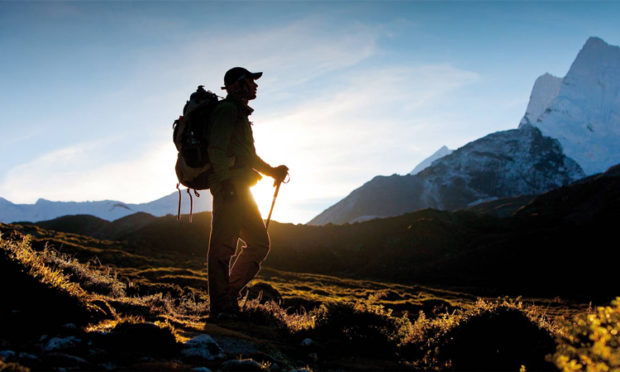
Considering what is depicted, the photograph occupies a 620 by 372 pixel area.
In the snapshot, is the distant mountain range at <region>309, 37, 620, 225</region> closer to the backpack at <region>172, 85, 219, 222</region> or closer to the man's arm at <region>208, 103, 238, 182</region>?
the backpack at <region>172, 85, 219, 222</region>

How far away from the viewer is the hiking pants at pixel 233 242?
17.2 ft

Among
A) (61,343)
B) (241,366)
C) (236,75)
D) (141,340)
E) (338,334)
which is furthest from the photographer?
(236,75)

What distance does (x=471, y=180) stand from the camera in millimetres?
165750

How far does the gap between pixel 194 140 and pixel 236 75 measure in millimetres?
1207

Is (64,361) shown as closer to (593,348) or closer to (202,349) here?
(202,349)

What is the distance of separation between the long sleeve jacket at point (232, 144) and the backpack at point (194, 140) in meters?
0.17

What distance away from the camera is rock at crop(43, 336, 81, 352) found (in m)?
2.56

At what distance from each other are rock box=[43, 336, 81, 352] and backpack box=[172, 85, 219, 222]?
274 cm

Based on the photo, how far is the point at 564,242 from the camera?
3453 centimetres

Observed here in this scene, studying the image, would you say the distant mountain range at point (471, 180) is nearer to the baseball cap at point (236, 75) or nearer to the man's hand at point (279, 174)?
the man's hand at point (279, 174)

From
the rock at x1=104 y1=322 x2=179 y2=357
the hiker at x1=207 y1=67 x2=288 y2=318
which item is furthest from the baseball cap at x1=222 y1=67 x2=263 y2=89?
the rock at x1=104 y1=322 x2=179 y2=357

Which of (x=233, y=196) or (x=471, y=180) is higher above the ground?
(x=471, y=180)

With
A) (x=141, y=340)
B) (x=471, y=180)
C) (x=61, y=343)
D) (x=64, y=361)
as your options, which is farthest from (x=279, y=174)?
(x=471, y=180)

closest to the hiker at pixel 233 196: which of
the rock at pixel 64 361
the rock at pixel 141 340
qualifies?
the rock at pixel 141 340
